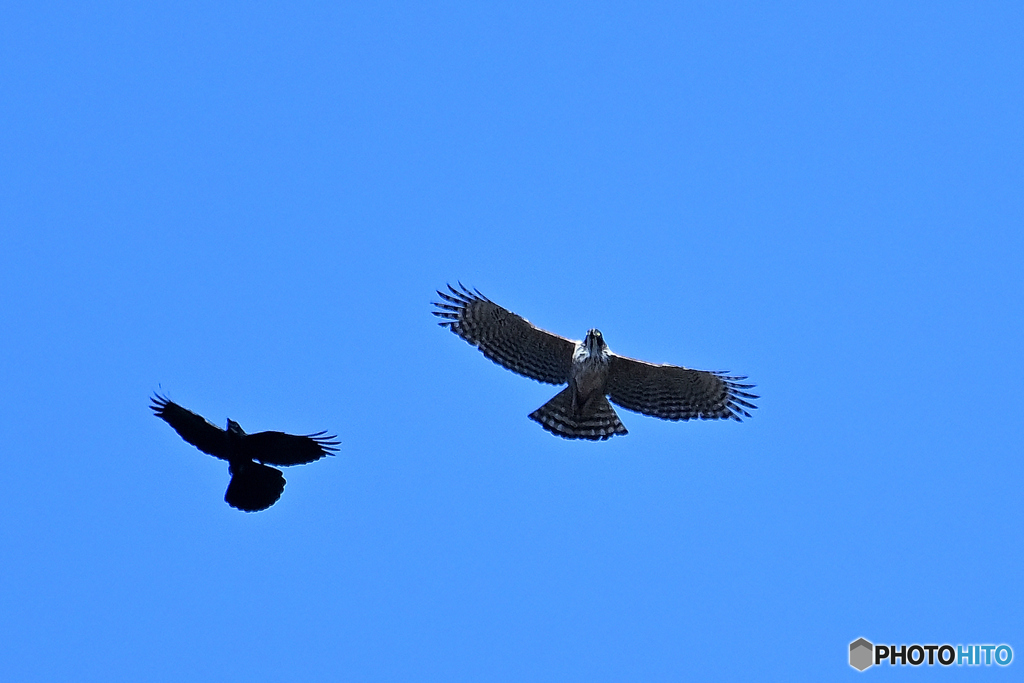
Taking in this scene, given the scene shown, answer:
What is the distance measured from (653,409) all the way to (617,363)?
2.89ft

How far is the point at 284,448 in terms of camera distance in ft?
43.7

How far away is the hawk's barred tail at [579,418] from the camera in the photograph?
15.3 metres

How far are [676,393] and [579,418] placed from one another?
49.0 inches

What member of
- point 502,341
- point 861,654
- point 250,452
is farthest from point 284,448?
point 861,654

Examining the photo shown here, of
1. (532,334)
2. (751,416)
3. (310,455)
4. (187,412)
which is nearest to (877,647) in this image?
(751,416)

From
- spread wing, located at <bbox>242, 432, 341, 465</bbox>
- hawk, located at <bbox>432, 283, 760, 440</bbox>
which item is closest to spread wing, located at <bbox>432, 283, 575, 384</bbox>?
hawk, located at <bbox>432, 283, 760, 440</bbox>

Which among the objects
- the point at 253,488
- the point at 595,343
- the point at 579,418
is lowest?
the point at 253,488

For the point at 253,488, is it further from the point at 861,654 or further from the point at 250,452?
the point at 861,654

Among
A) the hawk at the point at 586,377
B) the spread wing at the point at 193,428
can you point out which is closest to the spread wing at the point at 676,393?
the hawk at the point at 586,377

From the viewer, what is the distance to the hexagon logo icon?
15.0 metres

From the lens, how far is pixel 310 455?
13.5 m

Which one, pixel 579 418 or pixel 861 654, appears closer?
pixel 861 654

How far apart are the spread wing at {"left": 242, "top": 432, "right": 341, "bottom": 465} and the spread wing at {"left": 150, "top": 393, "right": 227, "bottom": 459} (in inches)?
10.5

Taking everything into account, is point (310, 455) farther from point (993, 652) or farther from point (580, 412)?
point (993, 652)
